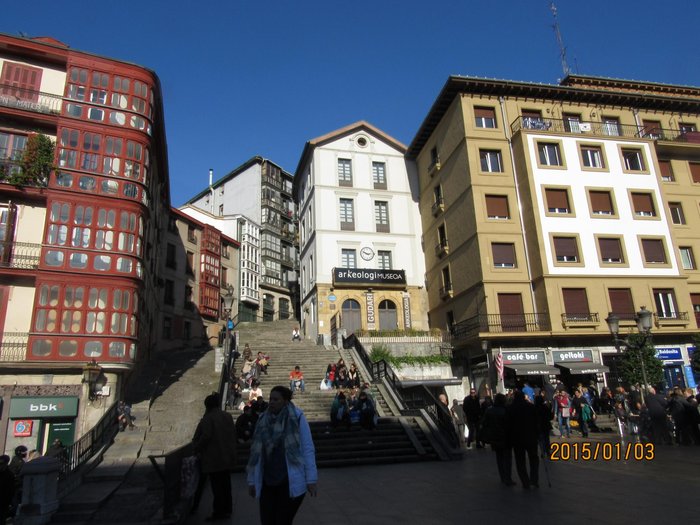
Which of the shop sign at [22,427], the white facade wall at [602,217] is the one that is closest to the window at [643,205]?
the white facade wall at [602,217]

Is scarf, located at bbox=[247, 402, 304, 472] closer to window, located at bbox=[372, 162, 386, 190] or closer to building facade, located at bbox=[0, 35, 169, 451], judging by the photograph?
building facade, located at bbox=[0, 35, 169, 451]

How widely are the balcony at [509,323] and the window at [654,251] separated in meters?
7.31

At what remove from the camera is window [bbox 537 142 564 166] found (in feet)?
92.5

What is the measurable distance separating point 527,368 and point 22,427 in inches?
821

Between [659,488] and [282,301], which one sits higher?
[282,301]

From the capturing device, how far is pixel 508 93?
30.1 metres

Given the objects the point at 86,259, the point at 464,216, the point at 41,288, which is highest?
the point at 464,216

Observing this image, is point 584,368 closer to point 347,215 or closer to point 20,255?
point 347,215

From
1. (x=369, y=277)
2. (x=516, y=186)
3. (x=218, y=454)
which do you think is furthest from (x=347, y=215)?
(x=218, y=454)

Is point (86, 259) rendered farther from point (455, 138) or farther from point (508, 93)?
point (508, 93)

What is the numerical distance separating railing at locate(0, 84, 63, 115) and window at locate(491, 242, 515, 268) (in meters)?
21.6

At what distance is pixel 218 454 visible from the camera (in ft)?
22.3

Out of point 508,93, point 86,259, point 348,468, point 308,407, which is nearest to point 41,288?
point 86,259

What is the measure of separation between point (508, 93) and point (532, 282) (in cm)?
1165
